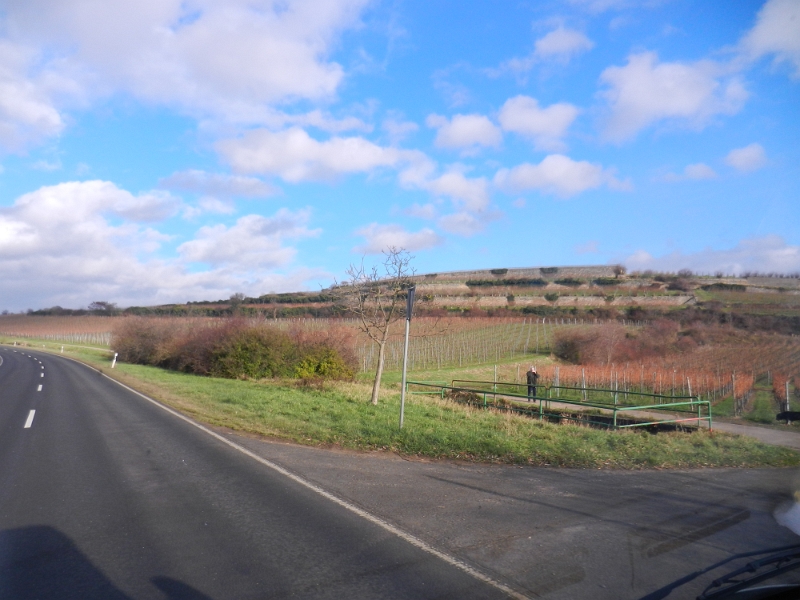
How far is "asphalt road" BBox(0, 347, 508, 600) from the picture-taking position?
4.74m

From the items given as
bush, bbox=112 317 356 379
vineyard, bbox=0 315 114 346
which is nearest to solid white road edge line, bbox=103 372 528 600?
bush, bbox=112 317 356 379

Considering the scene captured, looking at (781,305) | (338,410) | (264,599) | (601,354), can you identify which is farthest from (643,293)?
(264,599)

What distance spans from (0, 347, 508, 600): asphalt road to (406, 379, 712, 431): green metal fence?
10144 mm

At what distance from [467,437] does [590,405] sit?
6.63 meters

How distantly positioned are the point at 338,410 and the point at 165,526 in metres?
9.65

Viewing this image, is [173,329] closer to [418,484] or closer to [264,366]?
[264,366]

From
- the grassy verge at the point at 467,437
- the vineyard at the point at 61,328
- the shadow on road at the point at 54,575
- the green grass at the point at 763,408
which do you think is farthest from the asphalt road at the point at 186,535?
the vineyard at the point at 61,328

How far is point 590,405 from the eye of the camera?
54.8 feet

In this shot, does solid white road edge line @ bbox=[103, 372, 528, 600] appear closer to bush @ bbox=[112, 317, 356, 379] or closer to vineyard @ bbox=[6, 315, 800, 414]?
vineyard @ bbox=[6, 315, 800, 414]

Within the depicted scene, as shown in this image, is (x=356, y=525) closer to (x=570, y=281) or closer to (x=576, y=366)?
(x=576, y=366)

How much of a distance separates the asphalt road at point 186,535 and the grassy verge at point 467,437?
2.71 m

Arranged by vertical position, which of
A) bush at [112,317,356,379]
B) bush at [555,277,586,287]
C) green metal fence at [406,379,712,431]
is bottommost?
green metal fence at [406,379,712,431]

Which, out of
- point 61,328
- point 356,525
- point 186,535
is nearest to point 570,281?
point 356,525

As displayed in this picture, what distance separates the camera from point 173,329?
4278 centimetres
